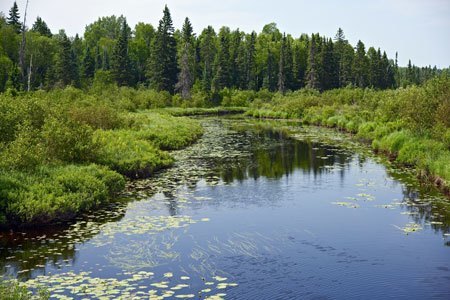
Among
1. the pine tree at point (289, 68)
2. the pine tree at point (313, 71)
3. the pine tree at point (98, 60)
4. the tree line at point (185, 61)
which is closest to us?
the tree line at point (185, 61)

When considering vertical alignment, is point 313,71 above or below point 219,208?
above

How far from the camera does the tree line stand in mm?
92250

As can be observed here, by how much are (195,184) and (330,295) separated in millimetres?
14216

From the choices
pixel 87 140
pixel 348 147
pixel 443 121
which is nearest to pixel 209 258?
pixel 87 140

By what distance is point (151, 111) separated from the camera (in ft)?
225

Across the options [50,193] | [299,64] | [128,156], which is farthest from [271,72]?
[50,193]

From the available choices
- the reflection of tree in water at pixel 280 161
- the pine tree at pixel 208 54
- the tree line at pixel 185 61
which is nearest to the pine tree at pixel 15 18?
the tree line at pixel 185 61

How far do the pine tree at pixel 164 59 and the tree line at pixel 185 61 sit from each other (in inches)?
7.4

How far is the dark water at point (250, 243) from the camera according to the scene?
1313 cm

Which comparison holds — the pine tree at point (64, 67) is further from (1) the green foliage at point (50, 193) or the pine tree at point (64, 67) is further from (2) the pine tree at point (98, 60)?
(1) the green foliage at point (50, 193)

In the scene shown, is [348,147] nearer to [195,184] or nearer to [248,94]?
[195,184]

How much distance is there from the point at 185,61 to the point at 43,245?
262 ft

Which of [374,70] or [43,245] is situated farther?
[374,70]

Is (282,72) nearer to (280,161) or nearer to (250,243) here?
(280,161)
